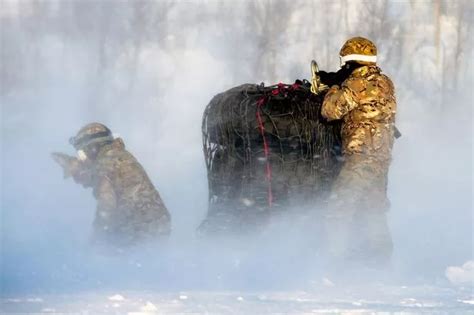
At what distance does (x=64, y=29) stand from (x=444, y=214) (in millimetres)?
6055

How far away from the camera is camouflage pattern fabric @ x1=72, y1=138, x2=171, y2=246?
407 inches

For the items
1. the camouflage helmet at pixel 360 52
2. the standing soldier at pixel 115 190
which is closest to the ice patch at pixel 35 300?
the standing soldier at pixel 115 190

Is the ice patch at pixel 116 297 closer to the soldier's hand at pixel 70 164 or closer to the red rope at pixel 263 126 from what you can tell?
the red rope at pixel 263 126

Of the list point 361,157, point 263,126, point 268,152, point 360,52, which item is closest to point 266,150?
point 268,152

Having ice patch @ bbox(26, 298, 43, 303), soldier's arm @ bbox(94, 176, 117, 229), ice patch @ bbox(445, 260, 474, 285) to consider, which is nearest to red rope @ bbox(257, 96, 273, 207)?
soldier's arm @ bbox(94, 176, 117, 229)

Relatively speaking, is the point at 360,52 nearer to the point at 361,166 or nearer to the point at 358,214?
the point at 361,166

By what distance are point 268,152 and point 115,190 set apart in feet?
4.53

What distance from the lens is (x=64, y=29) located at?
16797 millimetres

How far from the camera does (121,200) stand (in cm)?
1047

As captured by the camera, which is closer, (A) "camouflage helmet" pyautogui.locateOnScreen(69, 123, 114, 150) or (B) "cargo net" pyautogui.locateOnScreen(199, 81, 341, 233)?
(B) "cargo net" pyautogui.locateOnScreen(199, 81, 341, 233)

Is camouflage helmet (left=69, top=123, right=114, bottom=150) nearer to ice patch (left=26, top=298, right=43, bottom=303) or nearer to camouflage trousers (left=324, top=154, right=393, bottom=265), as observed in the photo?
camouflage trousers (left=324, top=154, right=393, bottom=265)

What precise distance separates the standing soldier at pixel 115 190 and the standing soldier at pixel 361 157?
1683 millimetres

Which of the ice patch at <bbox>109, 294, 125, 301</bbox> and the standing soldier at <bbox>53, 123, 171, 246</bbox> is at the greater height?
the standing soldier at <bbox>53, 123, 171, 246</bbox>

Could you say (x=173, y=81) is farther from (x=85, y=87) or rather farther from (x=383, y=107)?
(x=383, y=107)
